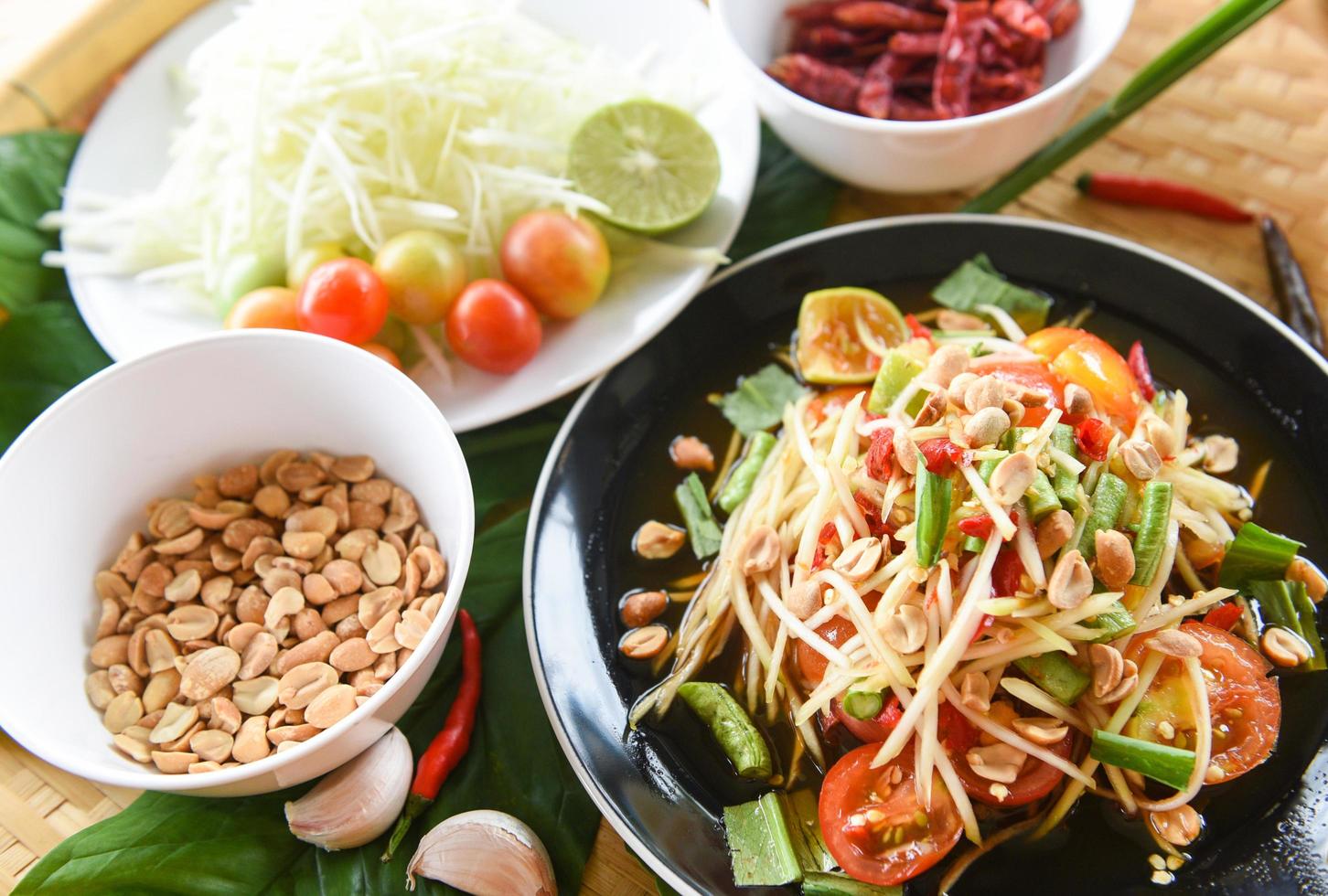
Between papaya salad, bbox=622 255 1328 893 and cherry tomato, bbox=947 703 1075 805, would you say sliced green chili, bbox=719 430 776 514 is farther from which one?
cherry tomato, bbox=947 703 1075 805

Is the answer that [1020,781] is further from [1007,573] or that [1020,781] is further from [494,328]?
[494,328]

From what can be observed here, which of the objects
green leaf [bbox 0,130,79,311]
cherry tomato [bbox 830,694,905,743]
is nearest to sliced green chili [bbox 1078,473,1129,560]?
cherry tomato [bbox 830,694,905,743]

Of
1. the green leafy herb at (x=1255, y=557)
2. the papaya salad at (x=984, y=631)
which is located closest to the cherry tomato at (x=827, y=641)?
the papaya salad at (x=984, y=631)

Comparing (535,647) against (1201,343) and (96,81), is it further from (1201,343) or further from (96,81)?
(96,81)

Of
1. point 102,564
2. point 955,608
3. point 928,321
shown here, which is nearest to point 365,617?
point 102,564

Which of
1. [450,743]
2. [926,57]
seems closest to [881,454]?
[450,743]

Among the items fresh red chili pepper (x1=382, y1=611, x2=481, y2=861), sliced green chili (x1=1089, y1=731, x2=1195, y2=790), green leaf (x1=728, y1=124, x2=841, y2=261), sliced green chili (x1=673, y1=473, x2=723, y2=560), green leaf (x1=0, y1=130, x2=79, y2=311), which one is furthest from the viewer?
green leaf (x1=728, y1=124, x2=841, y2=261)

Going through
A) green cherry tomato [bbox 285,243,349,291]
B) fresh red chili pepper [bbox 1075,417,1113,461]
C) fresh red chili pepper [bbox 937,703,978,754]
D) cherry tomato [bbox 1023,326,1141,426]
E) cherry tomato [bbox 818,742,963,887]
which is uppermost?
fresh red chili pepper [bbox 1075,417,1113,461]

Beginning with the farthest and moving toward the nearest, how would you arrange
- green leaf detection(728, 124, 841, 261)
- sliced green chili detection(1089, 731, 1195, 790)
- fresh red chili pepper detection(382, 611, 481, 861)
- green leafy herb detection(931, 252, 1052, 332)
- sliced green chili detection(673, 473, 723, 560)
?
green leaf detection(728, 124, 841, 261), green leafy herb detection(931, 252, 1052, 332), sliced green chili detection(673, 473, 723, 560), fresh red chili pepper detection(382, 611, 481, 861), sliced green chili detection(1089, 731, 1195, 790)
